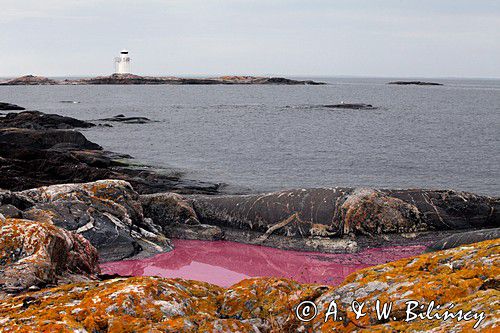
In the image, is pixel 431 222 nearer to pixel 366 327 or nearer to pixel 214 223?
pixel 214 223

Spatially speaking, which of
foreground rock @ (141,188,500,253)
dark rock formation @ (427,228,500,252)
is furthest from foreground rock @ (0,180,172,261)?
dark rock formation @ (427,228,500,252)

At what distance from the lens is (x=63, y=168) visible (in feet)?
81.7

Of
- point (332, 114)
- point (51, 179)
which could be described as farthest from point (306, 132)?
point (51, 179)

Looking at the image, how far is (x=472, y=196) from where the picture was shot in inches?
715

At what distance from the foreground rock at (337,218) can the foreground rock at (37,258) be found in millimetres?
8367

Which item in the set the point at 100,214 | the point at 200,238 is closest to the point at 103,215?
the point at 100,214

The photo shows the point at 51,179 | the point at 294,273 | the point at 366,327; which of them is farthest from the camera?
the point at 51,179

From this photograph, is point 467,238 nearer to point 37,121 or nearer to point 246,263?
point 246,263

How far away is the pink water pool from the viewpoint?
14305 millimetres

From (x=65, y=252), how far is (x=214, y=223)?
9867mm

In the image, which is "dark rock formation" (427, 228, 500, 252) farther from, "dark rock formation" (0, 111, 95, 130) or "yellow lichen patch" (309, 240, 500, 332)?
"dark rock formation" (0, 111, 95, 130)

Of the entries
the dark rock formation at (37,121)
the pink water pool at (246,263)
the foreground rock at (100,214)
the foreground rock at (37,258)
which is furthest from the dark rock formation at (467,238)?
the dark rock formation at (37,121)

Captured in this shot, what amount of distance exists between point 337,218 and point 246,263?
137 inches

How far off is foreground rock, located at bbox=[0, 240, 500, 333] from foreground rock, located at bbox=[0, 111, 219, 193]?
16.5 metres
